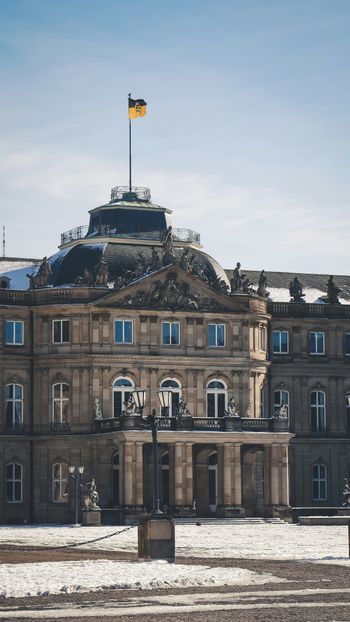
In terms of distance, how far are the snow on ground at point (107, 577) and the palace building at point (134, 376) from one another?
50.1 meters

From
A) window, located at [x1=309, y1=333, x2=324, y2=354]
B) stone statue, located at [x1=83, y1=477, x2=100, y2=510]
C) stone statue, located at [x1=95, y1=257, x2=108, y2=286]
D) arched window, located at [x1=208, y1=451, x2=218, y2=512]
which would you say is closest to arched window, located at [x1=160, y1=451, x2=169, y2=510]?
arched window, located at [x1=208, y1=451, x2=218, y2=512]

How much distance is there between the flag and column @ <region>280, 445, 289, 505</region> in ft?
84.8

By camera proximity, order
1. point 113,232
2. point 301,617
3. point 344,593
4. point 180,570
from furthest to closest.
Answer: point 113,232, point 180,570, point 344,593, point 301,617

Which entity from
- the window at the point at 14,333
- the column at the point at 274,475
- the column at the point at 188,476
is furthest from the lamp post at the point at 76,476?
the column at the point at 274,475

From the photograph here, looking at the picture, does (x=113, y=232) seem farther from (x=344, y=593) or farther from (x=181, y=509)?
(x=344, y=593)

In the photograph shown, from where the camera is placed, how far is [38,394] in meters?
104

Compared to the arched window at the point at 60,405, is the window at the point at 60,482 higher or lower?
lower

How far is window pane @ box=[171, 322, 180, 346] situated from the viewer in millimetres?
105125

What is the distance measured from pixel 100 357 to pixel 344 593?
63.1 meters

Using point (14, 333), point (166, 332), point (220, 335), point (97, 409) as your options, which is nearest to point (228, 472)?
point (97, 409)

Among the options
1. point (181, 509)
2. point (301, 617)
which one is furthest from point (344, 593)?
point (181, 509)

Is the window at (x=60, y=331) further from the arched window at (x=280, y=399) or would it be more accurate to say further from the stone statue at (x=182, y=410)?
the arched window at (x=280, y=399)

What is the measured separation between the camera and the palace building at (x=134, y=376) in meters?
100

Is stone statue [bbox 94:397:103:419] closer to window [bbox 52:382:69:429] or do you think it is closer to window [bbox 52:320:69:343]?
window [bbox 52:382:69:429]
